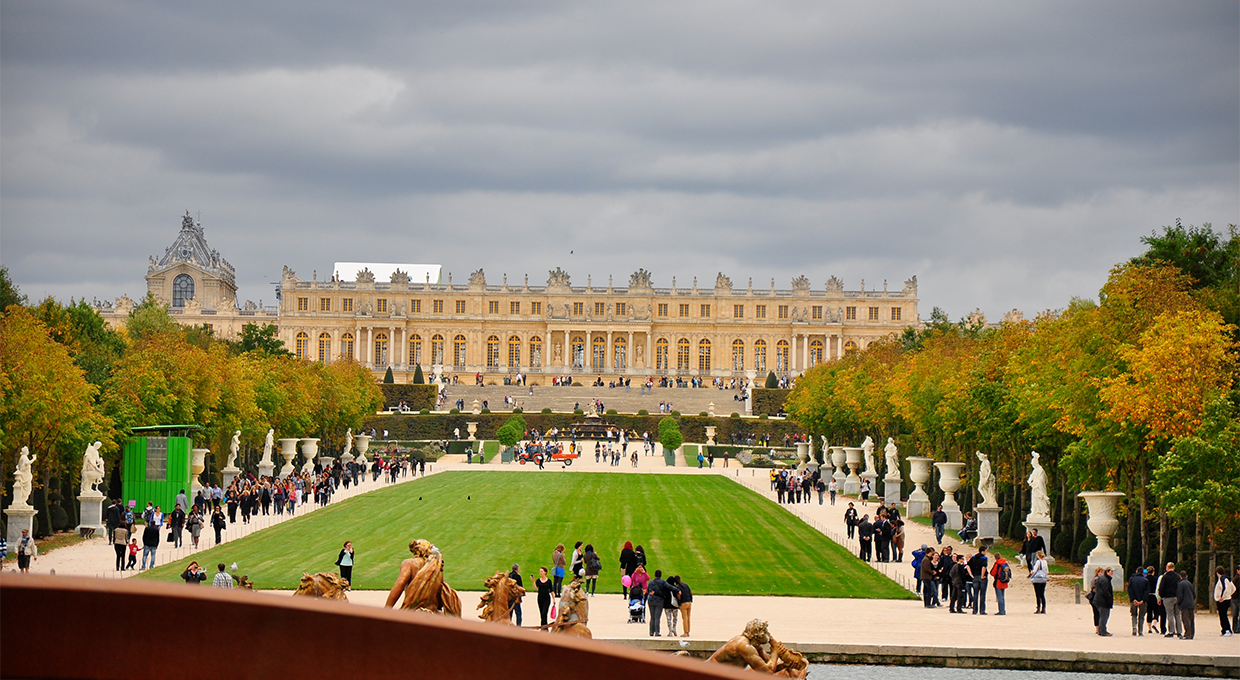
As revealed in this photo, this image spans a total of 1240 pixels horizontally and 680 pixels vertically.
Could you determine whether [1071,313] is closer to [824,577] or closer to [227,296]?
[824,577]

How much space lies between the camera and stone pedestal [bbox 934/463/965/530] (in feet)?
113

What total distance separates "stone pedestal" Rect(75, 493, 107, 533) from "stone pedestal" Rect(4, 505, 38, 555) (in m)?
3.08

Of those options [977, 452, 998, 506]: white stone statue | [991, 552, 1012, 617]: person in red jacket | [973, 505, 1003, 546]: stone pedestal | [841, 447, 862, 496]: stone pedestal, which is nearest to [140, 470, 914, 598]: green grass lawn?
[991, 552, 1012, 617]: person in red jacket

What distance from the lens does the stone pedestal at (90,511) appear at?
101ft

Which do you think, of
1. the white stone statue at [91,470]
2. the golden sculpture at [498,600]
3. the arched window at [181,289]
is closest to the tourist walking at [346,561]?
the golden sculpture at [498,600]

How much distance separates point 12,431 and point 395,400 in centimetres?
6047

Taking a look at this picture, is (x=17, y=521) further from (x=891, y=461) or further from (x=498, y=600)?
(x=891, y=461)

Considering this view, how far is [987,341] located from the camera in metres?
40.9

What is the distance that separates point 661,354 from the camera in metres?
122

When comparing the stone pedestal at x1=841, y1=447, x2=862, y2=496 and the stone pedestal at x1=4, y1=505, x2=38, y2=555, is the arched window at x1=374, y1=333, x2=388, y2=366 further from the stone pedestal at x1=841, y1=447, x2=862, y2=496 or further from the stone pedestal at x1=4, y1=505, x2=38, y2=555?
the stone pedestal at x1=4, y1=505, x2=38, y2=555

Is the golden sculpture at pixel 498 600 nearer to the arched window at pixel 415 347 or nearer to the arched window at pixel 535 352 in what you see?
the arched window at pixel 535 352

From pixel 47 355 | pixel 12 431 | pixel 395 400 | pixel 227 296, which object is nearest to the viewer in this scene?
pixel 12 431

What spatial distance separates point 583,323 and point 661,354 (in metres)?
8.24

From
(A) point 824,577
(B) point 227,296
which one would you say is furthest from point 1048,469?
(B) point 227,296
